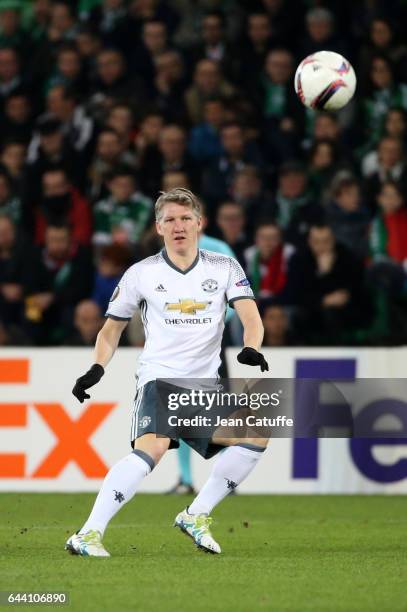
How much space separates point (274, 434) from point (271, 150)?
25.8ft

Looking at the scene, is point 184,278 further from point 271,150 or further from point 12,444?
point 271,150

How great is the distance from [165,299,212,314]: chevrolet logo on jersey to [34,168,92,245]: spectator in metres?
7.33

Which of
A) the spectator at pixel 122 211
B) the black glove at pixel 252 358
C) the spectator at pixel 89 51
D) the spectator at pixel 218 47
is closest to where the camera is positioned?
the black glove at pixel 252 358

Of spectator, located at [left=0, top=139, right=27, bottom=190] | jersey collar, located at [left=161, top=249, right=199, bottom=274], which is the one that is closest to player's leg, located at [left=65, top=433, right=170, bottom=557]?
jersey collar, located at [left=161, top=249, right=199, bottom=274]

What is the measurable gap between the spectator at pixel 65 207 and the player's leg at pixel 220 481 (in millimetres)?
7299

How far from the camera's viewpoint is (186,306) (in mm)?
7883

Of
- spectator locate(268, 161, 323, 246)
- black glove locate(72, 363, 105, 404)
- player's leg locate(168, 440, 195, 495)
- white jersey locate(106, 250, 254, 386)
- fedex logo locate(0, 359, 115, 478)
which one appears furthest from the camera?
spectator locate(268, 161, 323, 246)

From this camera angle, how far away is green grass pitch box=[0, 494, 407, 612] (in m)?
6.23

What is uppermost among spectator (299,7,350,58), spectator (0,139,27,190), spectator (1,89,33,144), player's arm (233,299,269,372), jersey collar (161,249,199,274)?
spectator (299,7,350,58)

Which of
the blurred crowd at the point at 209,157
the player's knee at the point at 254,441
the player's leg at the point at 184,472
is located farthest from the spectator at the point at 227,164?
the player's knee at the point at 254,441

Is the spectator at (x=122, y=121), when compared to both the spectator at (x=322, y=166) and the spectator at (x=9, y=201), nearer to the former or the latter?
the spectator at (x=9, y=201)

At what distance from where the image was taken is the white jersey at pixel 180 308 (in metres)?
7.84

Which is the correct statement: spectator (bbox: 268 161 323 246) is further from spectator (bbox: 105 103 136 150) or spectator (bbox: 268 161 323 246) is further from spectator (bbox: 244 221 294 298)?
spectator (bbox: 105 103 136 150)

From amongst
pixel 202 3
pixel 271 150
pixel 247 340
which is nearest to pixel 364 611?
pixel 247 340
